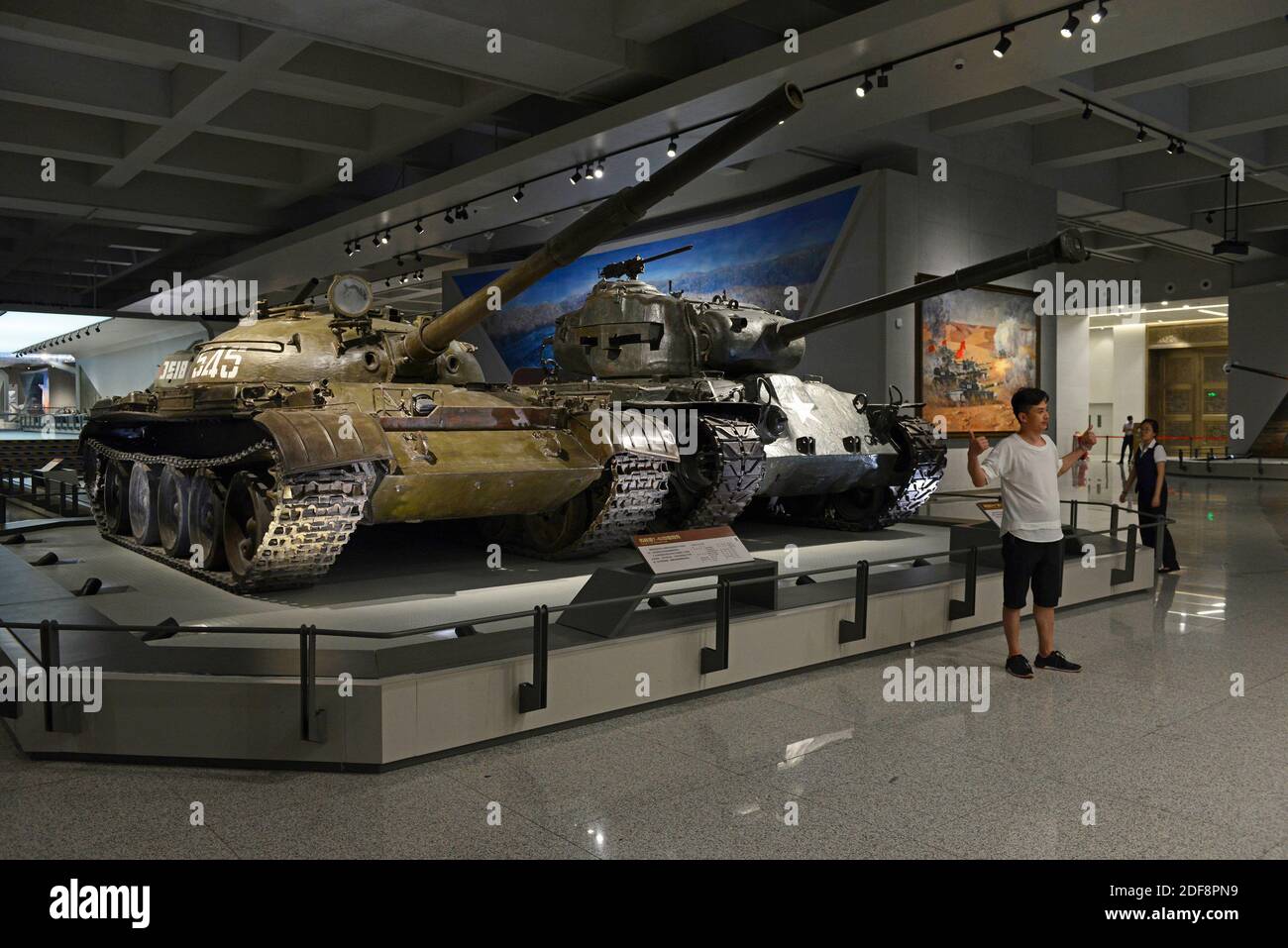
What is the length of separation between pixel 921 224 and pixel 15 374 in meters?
14.4

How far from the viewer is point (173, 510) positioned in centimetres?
882

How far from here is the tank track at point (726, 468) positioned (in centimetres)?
875

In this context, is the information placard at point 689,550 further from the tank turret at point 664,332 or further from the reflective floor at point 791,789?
the tank turret at point 664,332

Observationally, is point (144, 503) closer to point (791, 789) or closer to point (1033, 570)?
point (791, 789)

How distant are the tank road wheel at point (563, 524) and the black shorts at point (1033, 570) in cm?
364

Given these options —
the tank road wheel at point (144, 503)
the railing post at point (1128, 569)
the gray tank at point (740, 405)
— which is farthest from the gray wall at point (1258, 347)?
the tank road wheel at point (144, 503)

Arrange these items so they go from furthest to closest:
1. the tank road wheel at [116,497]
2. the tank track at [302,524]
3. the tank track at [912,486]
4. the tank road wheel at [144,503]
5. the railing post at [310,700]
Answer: the tank track at [912,486] < the tank road wheel at [116,497] < the tank road wheel at [144,503] < the tank track at [302,524] < the railing post at [310,700]

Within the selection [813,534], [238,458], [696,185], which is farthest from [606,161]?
[238,458]

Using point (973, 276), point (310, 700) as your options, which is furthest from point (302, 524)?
point (973, 276)

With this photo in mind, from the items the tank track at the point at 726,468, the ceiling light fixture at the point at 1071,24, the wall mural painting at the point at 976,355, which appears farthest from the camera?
the wall mural painting at the point at 976,355

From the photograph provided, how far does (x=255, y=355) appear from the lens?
8727 millimetres

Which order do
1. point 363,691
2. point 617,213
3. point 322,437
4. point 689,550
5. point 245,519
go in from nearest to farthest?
point 363,691 < point 689,550 < point 322,437 < point 617,213 < point 245,519

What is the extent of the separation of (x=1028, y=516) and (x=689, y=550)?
1963mm

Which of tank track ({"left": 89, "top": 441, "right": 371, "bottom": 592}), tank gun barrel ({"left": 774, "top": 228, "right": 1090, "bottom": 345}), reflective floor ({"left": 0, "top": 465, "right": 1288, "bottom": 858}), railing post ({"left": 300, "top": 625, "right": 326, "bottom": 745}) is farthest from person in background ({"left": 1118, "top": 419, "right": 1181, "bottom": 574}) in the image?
railing post ({"left": 300, "top": 625, "right": 326, "bottom": 745})
